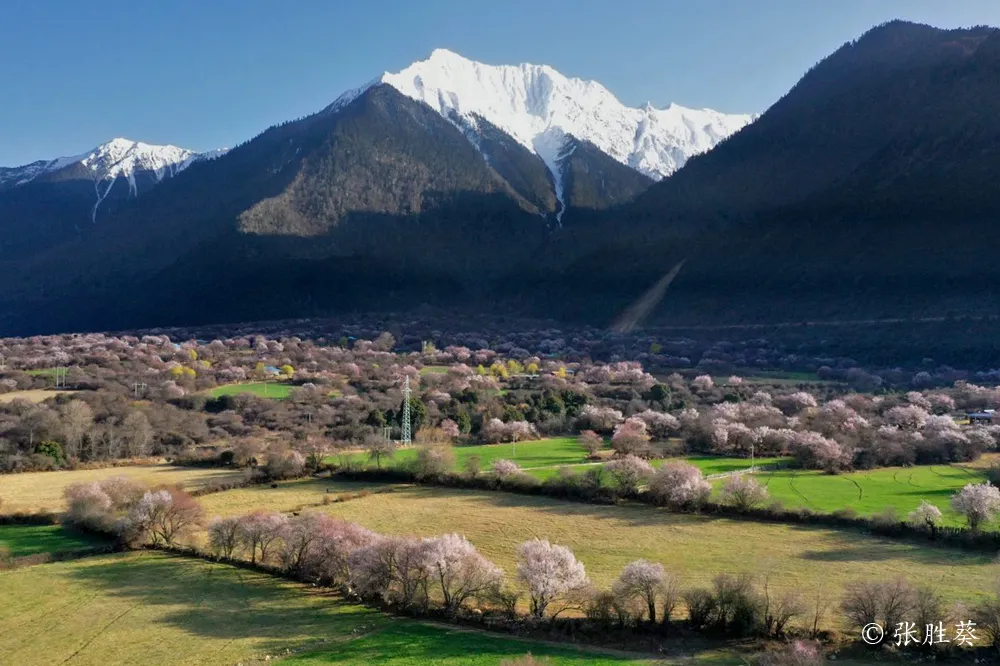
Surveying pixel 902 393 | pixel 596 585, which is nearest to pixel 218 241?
pixel 902 393

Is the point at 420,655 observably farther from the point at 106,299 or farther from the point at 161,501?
the point at 106,299

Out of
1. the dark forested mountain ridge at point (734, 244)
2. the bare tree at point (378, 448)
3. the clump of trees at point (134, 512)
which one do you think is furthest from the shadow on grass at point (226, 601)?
the dark forested mountain ridge at point (734, 244)

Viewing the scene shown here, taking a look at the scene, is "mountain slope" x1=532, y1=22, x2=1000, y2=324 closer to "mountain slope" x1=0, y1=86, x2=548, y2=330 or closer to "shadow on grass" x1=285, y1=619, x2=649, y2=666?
"mountain slope" x1=0, y1=86, x2=548, y2=330

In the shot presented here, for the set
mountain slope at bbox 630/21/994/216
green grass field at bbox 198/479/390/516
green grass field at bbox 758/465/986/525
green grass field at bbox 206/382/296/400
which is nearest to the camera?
green grass field at bbox 758/465/986/525

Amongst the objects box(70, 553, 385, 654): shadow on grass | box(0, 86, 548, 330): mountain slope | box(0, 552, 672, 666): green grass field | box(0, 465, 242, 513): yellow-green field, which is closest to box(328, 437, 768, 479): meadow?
box(0, 465, 242, 513): yellow-green field

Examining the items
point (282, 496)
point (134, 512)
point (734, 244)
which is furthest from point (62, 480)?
point (734, 244)

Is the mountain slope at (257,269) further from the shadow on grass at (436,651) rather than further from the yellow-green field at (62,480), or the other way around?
the shadow on grass at (436,651)
